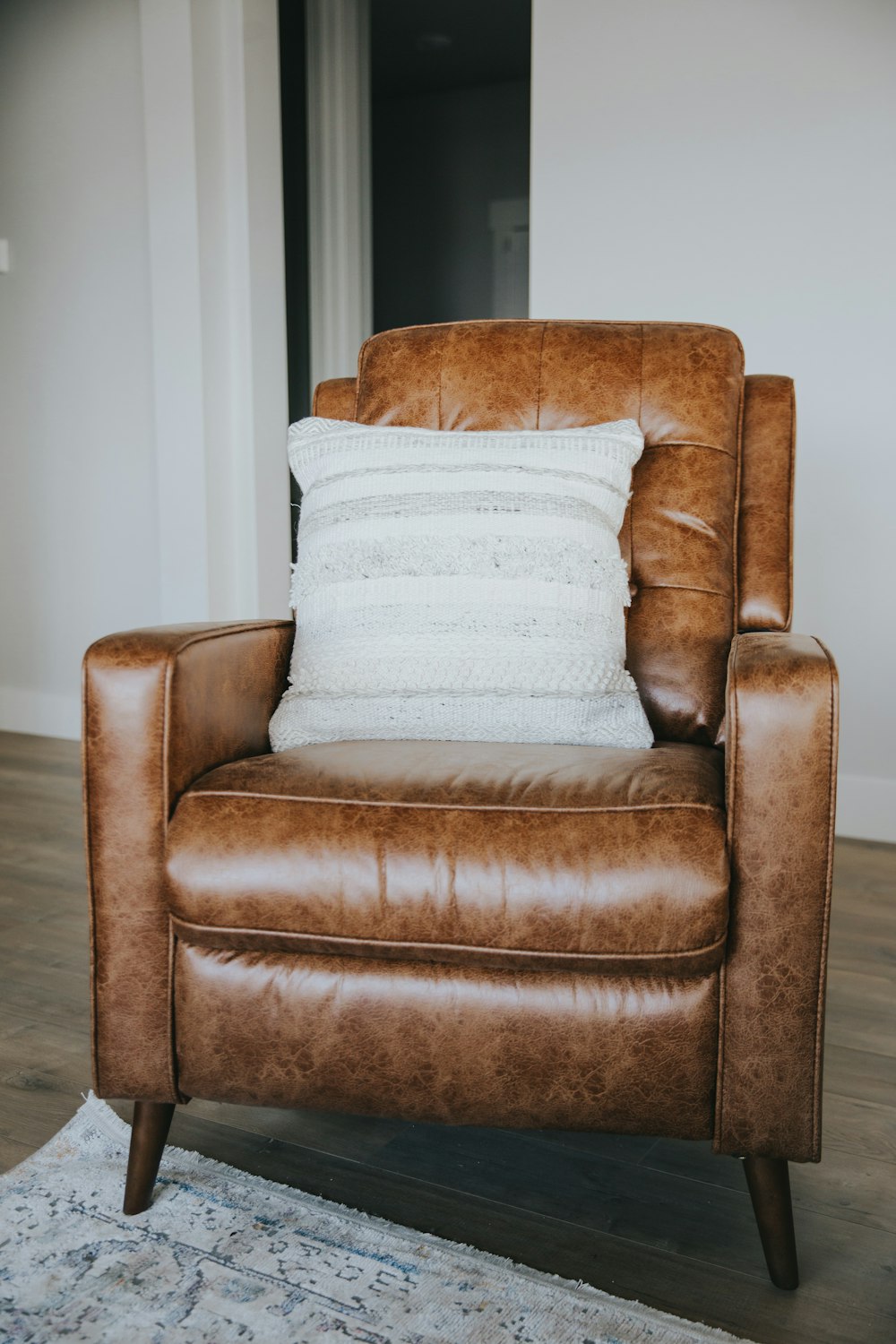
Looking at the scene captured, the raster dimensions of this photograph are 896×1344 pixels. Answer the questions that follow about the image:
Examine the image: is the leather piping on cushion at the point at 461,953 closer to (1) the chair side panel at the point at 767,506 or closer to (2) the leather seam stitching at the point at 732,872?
(2) the leather seam stitching at the point at 732,872

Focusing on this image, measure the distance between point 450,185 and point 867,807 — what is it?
4298mm

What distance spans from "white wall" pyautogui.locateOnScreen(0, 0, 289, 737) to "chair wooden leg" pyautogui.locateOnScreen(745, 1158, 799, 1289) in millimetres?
2578

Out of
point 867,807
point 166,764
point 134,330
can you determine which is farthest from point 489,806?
point 134,330

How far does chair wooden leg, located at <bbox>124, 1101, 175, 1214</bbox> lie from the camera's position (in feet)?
3.86

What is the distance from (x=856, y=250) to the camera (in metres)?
2.46

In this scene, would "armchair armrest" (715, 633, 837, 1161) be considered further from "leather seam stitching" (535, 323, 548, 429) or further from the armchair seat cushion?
"leather seam stitching" (535, 323, 548, 429)

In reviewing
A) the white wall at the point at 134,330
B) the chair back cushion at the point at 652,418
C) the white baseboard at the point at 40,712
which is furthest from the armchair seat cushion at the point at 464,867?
the white baseboard at the point at 40,712

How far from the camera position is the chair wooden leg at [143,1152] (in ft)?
3.86

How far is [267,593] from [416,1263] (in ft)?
8.34

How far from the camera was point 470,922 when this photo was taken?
103 cm

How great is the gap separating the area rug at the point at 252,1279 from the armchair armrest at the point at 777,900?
206 millimetres

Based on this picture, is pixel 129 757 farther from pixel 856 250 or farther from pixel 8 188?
pixel 8 188

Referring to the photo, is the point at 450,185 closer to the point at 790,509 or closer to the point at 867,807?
the point at 867,807

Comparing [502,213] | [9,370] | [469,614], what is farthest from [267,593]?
[502,213]
